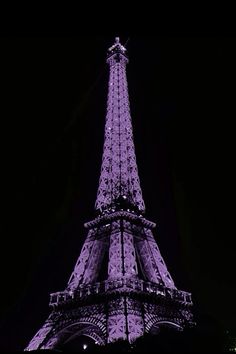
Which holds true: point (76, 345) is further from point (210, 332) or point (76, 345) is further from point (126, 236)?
point (210, 332)

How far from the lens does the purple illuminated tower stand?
816 inches

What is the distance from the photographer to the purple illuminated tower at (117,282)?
2072 cm

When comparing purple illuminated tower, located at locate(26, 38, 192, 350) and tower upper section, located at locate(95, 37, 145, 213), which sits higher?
tower upper section, located at locate(95, 37, 145, 213)

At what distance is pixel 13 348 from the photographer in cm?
2677

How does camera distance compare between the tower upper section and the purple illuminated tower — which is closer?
the purple illuminated tower

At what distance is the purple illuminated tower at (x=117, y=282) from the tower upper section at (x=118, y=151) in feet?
0.27

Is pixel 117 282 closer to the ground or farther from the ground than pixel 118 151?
Result: closer to the ground

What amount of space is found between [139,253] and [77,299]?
5.99 meters

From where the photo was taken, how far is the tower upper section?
2891 centimetres

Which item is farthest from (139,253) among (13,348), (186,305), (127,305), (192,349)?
(192,349)

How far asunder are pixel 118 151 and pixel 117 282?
513 inches

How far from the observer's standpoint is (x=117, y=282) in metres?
21.6

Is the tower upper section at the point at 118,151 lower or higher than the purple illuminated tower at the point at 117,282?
higher

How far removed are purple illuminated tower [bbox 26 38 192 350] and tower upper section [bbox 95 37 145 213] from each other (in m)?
0.08
